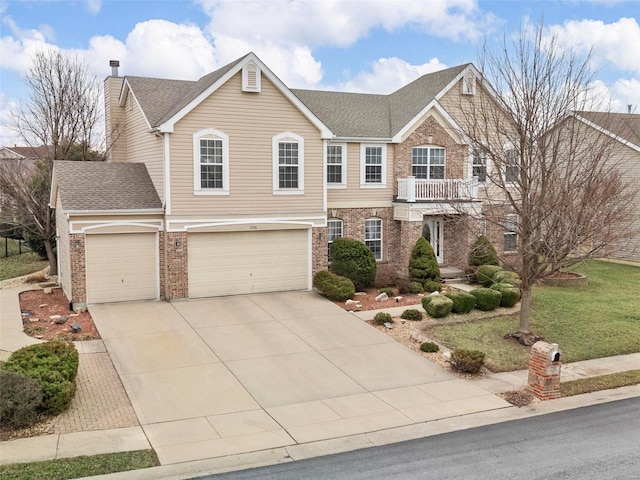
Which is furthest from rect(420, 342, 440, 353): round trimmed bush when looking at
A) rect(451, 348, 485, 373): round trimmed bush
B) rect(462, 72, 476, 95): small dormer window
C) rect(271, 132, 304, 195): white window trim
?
rect(462, 72, 476, 95): small dormer window

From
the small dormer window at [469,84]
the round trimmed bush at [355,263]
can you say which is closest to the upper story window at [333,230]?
the round trimmed bush at [355,263]

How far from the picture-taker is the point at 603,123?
16.9 m

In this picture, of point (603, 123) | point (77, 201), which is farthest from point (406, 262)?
point (77, 201)

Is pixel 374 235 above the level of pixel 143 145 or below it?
below

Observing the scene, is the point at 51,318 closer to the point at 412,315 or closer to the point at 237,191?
the point at 237,191

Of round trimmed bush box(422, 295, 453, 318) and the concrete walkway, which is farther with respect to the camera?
round trimmed bush box(422, 295, 453, 318)

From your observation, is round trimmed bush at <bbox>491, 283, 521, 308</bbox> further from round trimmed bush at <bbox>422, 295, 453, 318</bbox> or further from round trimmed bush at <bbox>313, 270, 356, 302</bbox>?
round trimmed bush at <bbox>313, 270, 356, 302</bbox>

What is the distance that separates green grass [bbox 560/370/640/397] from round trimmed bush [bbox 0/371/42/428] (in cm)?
1036

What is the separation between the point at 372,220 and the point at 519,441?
1531 cm

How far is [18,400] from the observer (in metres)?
9.79

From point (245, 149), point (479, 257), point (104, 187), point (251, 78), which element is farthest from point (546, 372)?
point (104, 187)

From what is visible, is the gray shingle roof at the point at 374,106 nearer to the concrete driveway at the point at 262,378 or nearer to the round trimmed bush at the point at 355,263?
the round trimmed bush at the point at 355,263

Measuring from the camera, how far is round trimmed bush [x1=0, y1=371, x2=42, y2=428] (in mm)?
9680

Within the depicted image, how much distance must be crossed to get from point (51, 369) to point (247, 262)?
10.2 meters
